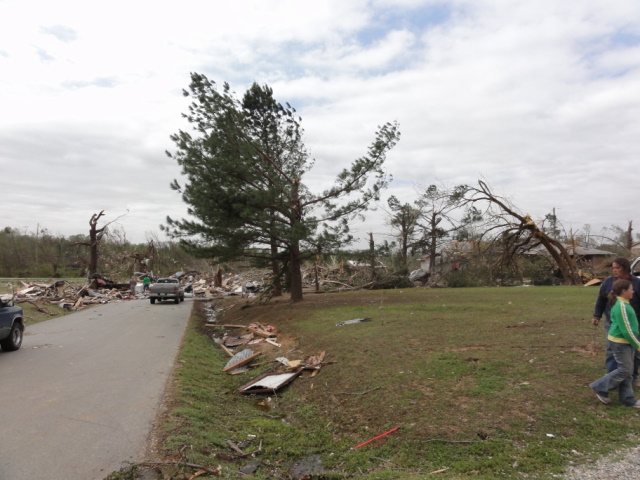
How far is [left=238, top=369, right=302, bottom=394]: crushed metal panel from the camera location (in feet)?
28.2

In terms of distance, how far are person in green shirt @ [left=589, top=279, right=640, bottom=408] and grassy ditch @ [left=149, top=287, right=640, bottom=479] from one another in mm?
199

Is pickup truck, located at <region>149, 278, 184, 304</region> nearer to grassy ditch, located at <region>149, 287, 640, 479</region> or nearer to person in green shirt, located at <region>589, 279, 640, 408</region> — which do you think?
grassy ditch, located at <region>149, 287, 640, 479</region>

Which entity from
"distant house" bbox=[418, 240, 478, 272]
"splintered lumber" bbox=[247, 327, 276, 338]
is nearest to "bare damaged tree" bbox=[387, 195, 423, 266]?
"distant house" bbox=[418, 240, 478, 272]

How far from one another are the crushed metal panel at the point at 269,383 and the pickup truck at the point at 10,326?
6276 mm

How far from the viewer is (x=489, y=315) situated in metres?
12.9

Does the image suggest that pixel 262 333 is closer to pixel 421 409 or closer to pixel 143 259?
pixel 421 409

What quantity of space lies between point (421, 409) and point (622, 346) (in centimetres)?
263

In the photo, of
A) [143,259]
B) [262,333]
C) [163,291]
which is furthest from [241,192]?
[143,259]

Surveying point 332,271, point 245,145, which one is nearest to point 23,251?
point 332,271

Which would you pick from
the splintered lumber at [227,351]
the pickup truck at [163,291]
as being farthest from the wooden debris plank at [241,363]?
the pickup truck at [163,291]

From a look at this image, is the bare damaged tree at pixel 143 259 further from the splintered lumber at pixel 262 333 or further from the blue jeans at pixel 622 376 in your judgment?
the blue jeans at pixel 622 376

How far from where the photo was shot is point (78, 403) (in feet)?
22.2

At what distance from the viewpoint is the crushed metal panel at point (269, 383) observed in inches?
339

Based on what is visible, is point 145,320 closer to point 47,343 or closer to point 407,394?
point 47,343
